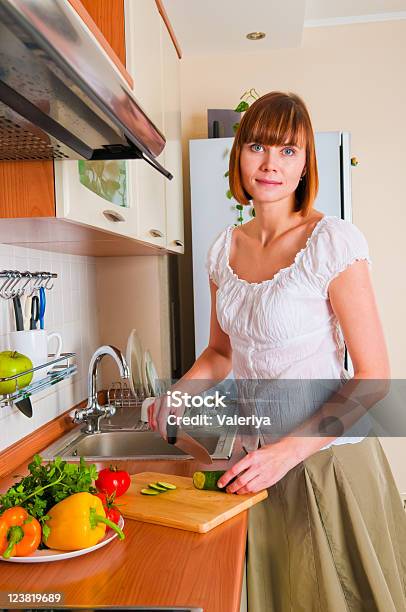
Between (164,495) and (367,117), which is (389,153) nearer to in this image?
(367,117)

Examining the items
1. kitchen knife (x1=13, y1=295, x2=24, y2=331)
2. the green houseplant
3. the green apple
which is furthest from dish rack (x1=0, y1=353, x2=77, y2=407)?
the green houseplant

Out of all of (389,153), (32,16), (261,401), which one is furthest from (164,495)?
(389,153)

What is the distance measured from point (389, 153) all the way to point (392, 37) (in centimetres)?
51

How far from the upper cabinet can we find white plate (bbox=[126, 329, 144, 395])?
0.33m

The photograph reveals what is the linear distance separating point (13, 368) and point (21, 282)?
370 mm

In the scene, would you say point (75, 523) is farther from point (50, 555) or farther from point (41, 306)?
point (41, 306)

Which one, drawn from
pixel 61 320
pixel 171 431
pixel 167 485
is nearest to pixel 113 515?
pixel 167 485

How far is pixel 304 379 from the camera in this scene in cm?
136

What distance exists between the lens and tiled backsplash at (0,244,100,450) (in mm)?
1615

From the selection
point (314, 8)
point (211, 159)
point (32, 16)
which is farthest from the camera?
point (314, 8)

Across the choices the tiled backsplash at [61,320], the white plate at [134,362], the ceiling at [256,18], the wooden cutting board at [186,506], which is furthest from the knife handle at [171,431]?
the ceiling at [256,18]

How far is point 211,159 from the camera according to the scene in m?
2.65

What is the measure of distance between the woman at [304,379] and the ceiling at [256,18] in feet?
4.08

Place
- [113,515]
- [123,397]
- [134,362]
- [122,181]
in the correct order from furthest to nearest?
1. [123,397]
2. [134,362]
3. [122,181]
4. [113,515]
